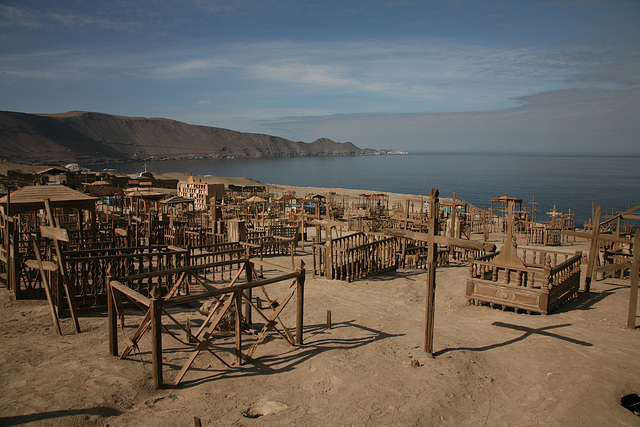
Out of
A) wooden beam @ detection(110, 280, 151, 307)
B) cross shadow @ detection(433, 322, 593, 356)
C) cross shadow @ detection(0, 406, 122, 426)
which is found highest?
wooden beam @ detection(110, 280, 151, 307)

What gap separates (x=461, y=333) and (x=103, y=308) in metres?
7.49

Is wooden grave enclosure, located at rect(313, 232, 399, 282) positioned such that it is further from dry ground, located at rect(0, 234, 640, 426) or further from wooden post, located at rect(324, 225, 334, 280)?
dry ground, located at rect(0, 234, 640, 426)

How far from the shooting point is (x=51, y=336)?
286 inches

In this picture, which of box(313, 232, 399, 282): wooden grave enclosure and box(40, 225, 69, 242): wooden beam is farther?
box(313, 232, 399, 282): wooden grave enclosure

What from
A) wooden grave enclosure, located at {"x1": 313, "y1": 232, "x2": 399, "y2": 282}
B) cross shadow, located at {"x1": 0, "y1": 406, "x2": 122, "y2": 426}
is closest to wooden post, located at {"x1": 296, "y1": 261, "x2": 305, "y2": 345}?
cross shadow, located at {"x1": 0, "y1": 406, "x2": 122, "y2": 426}

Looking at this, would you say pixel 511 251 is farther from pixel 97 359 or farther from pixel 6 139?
pixel 6 139

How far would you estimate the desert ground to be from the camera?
5.12 metres

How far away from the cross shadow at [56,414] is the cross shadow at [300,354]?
1.02m

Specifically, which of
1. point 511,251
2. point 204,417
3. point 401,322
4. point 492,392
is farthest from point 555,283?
point 204,417

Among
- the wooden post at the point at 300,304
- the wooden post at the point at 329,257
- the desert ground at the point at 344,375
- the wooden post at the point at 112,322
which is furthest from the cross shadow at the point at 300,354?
the wooden post at the point at 329,257

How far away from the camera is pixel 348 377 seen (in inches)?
241

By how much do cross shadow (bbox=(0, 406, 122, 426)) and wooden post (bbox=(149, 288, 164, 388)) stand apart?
673 mm

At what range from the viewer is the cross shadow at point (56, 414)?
4664 millimetres

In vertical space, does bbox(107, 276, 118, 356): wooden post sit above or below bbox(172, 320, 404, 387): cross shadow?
above
